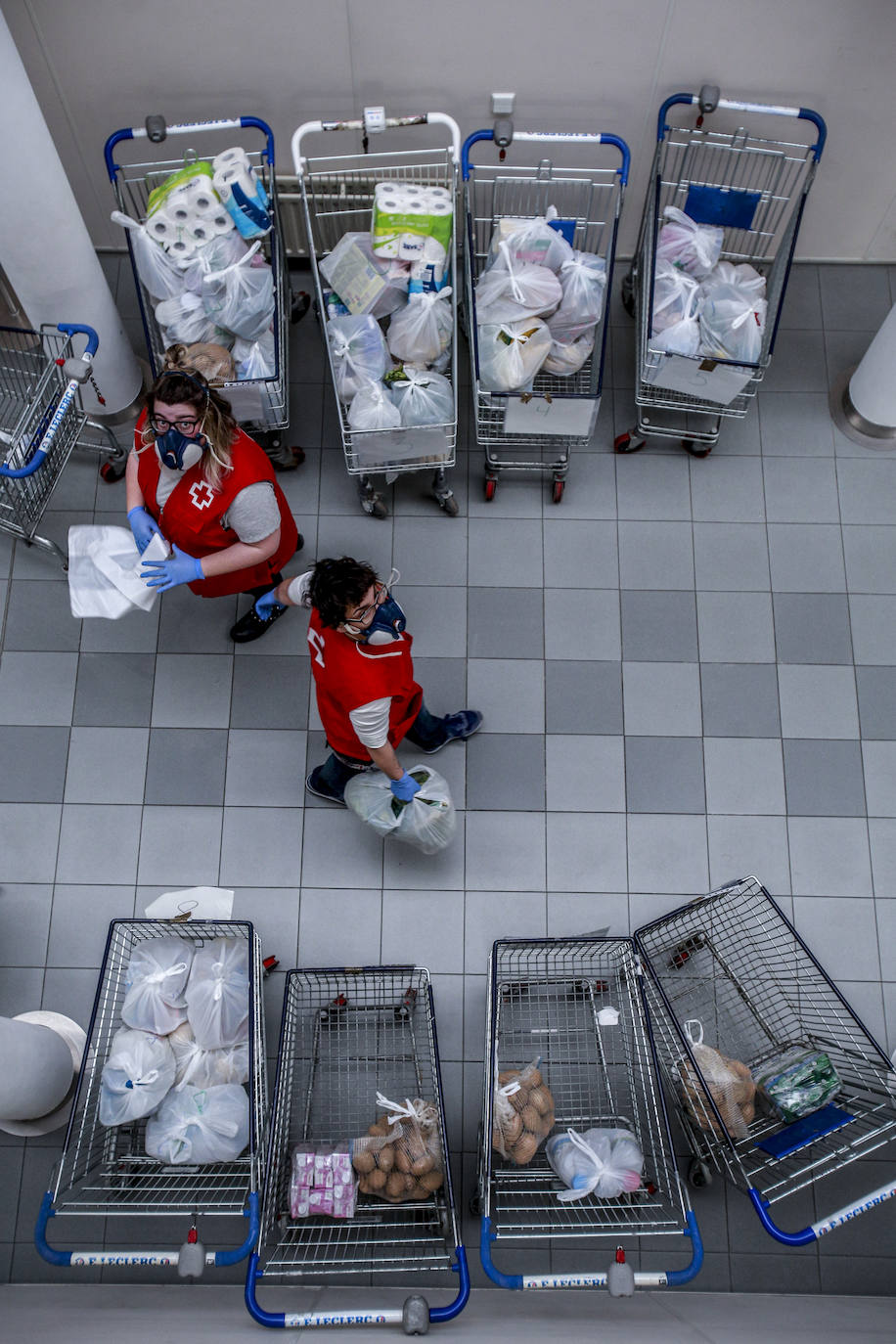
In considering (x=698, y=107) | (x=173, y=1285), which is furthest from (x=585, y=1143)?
(x=698, y=107)

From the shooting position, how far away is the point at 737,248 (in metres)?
4.87

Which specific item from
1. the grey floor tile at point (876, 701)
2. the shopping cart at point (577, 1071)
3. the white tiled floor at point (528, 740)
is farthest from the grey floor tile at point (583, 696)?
the grey floor tile at point (876, 701)

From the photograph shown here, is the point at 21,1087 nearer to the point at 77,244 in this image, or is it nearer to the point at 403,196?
the point at 77,244

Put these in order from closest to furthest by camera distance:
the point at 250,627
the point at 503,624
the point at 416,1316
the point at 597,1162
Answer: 1. the point at 416,1316
2. the point at 597,1162
3. the point at 250,627
4. the point at 503,624

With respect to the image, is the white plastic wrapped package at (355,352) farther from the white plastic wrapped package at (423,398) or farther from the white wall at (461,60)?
the white wall at (461,60)

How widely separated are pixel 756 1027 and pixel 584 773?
129cm

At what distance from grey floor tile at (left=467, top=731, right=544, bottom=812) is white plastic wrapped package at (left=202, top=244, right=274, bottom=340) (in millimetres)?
2122

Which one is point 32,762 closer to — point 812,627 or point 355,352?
point 355,352

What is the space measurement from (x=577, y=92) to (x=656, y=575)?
228cm

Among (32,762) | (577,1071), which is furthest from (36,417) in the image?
(577,1071)

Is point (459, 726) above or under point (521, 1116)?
above

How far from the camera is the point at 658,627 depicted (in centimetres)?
478

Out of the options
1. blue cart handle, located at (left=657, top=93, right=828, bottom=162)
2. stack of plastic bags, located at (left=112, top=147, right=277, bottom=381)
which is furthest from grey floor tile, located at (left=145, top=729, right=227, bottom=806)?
blue cart handle, located at (left=657, top=93, right=828, bottom=162)

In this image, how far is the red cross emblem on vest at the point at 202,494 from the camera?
366 cm
